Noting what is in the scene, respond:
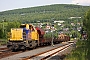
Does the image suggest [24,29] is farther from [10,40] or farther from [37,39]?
[37,39]

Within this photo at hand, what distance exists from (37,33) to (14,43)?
906 centimetres

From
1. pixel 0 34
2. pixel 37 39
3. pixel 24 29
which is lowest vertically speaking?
pixel 0 34

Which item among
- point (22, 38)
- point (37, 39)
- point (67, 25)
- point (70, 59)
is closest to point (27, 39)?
point (22, 38)

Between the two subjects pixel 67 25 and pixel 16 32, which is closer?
pixel 16 32

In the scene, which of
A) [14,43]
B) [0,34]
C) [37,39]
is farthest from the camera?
[0,34]

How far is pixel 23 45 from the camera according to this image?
38.0 m

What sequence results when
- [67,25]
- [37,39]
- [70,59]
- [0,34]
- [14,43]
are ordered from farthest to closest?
[67,25]
[0,34]
[37,39]
[14,43]
[70,59]

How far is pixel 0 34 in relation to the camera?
9081cm

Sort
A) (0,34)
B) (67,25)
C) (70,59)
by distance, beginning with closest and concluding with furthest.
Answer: (70,59)
(0,34)
(67,25)

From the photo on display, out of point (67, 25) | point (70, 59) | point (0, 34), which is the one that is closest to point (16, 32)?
point (70, 59)

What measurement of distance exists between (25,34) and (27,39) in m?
0.82

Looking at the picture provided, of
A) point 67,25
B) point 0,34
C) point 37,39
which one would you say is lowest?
point 67,25

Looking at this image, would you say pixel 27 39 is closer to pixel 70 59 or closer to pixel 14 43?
pixel 14 43

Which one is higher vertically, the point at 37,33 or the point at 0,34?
the point at 37,33
